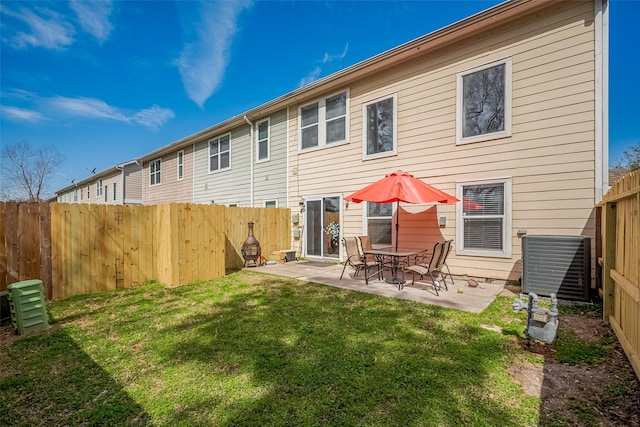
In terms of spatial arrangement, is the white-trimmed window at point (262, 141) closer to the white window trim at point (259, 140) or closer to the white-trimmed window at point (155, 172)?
the white window trim at point (259, 140)

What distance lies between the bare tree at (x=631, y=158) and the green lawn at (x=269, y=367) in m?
17.7

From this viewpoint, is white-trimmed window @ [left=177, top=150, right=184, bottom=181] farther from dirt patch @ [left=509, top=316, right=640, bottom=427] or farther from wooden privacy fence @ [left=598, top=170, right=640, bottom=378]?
wooden privacy fence @ [left=598, top=170, right=640, bottom=378]

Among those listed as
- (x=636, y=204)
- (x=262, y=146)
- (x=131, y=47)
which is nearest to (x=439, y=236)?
(x=636, y=204)

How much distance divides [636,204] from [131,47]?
16.8m

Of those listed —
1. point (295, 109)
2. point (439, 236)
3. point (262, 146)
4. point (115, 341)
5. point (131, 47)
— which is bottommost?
point (115, 341)

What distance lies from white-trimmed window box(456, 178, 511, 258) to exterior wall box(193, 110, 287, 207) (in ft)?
19.9

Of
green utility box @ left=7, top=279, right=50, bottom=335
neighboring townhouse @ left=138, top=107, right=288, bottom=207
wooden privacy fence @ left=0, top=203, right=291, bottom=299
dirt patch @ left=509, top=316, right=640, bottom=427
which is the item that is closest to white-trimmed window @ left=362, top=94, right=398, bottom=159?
neighboring townhouse @ left=138, top=107, right=288, bottom=207

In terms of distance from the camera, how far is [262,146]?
11.4 metres

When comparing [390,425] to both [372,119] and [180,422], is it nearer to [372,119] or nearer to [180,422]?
[180,422]

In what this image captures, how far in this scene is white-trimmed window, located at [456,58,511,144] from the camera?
6133 millimetres

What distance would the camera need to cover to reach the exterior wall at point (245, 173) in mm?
10688

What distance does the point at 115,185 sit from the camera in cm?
2119

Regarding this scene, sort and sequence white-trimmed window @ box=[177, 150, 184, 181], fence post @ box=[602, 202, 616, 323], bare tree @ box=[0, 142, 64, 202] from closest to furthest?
fence post @ box=[602, 202, 616, 323], white-trimmed window @ box=[177, 150, 184, 181], bare tree @ box=[0, 142, 64, 202]

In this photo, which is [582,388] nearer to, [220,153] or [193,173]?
[220,153]
